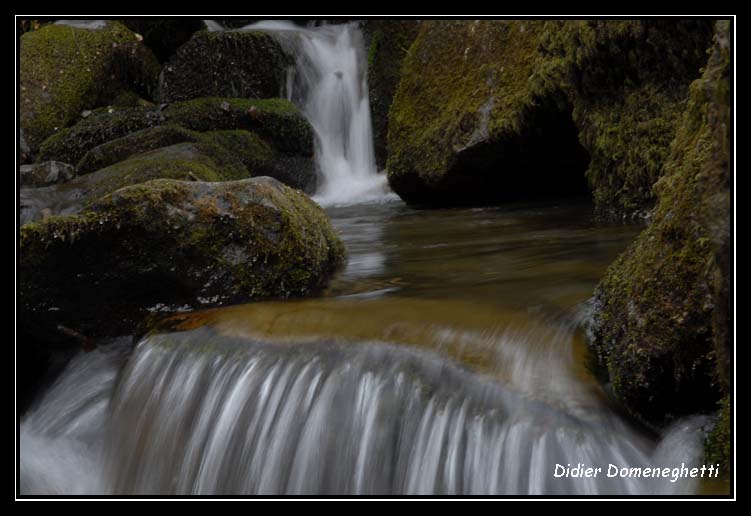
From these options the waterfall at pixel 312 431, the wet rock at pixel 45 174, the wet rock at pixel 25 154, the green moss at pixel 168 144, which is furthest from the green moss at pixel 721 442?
the wet rock at pixel 25 154

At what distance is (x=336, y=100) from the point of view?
12.9m

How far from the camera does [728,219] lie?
1842mm

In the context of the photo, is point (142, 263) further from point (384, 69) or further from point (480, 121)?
point (384, 69)

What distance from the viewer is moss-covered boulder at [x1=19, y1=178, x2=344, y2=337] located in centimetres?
363

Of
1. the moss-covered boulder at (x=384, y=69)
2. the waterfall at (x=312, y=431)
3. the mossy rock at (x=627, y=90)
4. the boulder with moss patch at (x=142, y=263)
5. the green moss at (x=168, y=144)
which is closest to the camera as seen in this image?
the waterfall at (x=312, y=431)

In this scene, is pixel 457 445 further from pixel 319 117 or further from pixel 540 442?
pixel 319 117

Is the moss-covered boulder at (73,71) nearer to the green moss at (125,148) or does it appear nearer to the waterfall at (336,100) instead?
the waterfall at (336,100)

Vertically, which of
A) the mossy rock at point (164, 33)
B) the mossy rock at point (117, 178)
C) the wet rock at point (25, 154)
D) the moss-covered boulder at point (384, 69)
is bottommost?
the mossy rock at point (117, 178)

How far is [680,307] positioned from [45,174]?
7609 mm

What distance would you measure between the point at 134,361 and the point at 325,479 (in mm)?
1289

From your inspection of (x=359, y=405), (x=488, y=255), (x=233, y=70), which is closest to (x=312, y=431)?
(x=359, y=405)

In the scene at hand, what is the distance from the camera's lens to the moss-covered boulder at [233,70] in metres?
12.9

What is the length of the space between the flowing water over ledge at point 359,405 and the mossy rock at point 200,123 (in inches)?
307

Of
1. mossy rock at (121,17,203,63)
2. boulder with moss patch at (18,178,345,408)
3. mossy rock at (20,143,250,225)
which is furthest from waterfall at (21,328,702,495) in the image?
mossy rock at (121,17,203,63)
